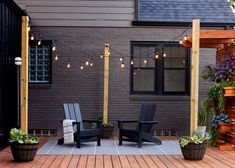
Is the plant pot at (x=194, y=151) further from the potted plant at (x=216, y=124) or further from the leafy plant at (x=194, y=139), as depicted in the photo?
the potted plant at (x=216, y=124)

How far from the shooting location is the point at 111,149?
8.71 m

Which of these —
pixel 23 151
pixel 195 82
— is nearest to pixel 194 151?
pixel 195 82

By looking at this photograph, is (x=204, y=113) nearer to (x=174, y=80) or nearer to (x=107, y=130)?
(x=174, y=80)

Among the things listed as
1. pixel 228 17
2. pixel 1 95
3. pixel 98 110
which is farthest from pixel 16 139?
pixel 228 17

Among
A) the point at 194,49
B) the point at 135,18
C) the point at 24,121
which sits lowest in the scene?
the point at 24,121

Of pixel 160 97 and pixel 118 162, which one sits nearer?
pixel 118 162

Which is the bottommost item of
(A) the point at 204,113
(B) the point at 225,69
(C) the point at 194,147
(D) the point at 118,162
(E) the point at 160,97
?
(D) the point at 118,162

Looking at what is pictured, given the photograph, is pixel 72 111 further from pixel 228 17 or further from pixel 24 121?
pixel 228 17

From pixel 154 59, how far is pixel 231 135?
3.38 metres

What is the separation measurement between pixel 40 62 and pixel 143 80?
2.85m

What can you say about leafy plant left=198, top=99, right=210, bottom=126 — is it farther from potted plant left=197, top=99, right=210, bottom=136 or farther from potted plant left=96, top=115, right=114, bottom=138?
potted plant left=96, top=115, right=114, bottom=138

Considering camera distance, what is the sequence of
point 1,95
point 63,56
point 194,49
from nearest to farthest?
1. point 194,49
2. point 1,95
3. point 63,56

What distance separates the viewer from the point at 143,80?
457 inches

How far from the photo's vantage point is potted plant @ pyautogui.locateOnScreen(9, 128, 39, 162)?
7078mm
